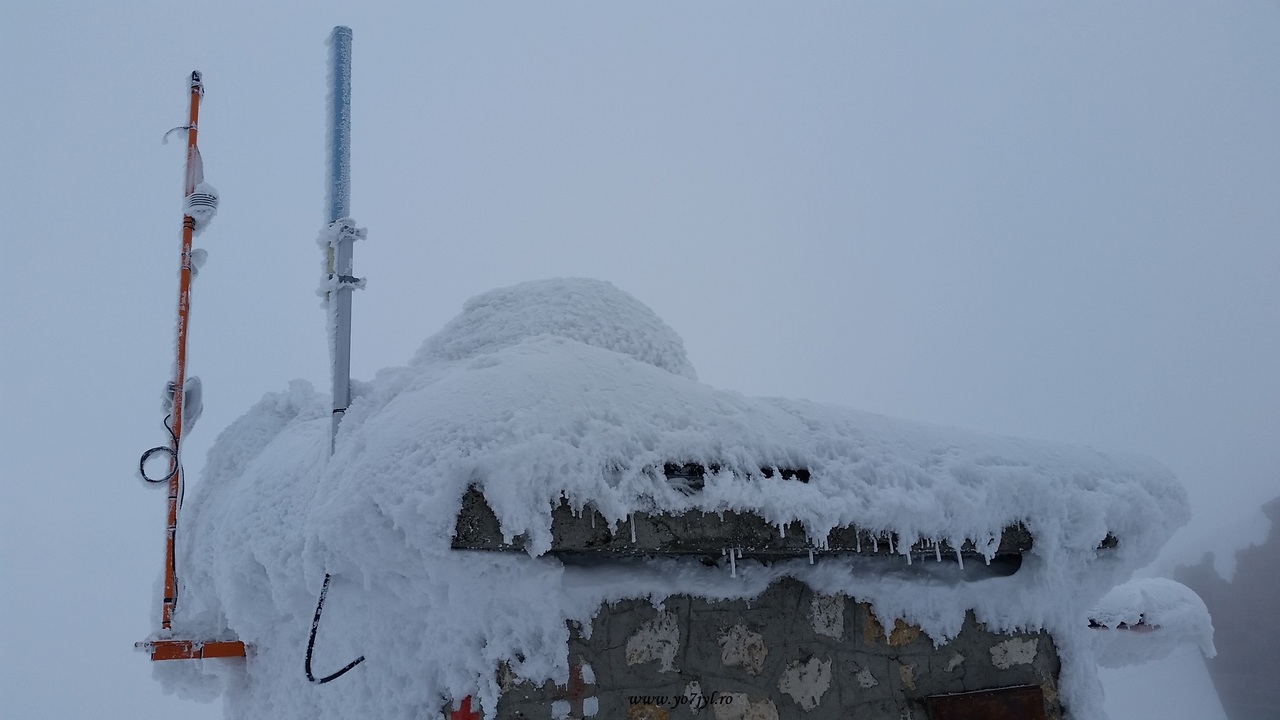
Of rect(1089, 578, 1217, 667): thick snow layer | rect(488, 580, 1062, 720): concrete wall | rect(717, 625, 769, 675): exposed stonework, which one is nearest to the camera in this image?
rect(488, 580, 1062, 720): concrete wall

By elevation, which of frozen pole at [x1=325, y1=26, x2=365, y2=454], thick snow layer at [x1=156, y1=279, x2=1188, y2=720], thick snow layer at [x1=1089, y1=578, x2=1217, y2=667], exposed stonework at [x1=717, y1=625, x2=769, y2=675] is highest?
frozen pole at [x1=325, y1=26, x2=365, y2=454]

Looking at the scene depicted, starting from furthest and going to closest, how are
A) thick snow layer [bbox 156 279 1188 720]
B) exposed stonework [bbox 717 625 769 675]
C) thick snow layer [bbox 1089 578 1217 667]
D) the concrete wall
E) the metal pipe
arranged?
thick snow layer [bbox 1089 578 1217 667]
the metal pipe
exposed stonework [bbox 717 625 769 675]
the concrete wall
thick snow layer [bbox 156 279 1188 720]

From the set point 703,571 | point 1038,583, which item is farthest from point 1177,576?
point 703,571

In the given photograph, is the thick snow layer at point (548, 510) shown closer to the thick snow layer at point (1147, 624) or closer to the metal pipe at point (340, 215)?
the metal pipe at point (340, 215)

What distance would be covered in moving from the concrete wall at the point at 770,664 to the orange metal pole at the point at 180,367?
5.13 ft

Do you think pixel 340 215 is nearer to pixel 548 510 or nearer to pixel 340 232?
pixel 340 232

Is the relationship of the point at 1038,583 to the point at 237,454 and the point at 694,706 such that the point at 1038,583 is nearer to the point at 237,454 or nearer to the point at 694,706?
the point at 694,706

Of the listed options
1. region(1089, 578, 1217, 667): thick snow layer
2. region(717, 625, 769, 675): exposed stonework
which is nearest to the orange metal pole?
region(717, 625, 769, 675): exposed stonework

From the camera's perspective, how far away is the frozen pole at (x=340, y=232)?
7.32 ft

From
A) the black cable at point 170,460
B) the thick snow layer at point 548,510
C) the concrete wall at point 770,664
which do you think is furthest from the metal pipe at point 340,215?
the concrete wall at point 770,664

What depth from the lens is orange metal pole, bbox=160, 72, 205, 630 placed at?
2.57m

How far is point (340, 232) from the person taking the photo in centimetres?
229

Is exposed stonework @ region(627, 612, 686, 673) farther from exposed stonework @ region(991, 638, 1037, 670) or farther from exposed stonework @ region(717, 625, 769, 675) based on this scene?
exposed stonework @ region(991, 638, 1037, 670)

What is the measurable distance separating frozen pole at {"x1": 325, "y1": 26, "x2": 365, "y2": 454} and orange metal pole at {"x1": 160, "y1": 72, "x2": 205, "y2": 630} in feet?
2.60
